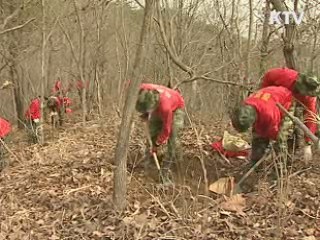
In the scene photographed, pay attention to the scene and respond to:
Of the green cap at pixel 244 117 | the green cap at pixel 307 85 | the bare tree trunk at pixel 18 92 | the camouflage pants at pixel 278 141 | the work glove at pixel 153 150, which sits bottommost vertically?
the bare tree trunk at pixel 18 92

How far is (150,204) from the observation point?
18.3 ft

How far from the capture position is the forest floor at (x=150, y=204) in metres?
4.94

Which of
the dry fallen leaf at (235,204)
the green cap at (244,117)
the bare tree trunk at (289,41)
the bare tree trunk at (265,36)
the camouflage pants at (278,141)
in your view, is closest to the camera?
the dry fallen leaf at (235,204)

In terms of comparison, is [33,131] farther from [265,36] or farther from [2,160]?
[265,36]

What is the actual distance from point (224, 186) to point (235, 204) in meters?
0.56

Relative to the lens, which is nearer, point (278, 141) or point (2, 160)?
point (278, 141)

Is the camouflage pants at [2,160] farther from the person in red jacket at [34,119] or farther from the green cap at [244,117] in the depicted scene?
the green cap at [244,117]

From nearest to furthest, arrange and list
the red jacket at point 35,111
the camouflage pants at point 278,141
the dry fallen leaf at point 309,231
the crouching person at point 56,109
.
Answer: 1. the dry fallen leaf at point 309,231
2. the camouflage pants at point 278,141
3. the red jacket at point 35,111
4. the crouching person at point 56,109

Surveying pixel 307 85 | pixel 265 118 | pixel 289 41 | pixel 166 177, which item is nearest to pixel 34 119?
pixel 166 177

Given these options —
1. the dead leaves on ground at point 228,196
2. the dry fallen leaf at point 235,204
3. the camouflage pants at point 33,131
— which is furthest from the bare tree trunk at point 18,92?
the dry fallen leaf at point 235,204

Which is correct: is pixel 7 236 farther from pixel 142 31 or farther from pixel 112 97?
pixel 112 97

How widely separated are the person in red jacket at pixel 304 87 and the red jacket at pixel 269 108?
144mm

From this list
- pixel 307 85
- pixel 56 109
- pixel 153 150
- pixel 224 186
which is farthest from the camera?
pixel 56 109

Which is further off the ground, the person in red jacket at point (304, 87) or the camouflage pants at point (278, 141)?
the person in red jacket at point (304, 87)
